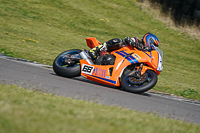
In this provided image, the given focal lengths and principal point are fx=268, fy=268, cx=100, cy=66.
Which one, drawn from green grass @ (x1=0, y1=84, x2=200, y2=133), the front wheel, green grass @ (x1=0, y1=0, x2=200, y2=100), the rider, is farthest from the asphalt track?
green grass @ (x1=0, y1=0, x2=200, y2=100)

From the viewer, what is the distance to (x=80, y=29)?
17.2m

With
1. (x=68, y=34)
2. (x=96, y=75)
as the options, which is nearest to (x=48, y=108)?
(x=96, y=75)

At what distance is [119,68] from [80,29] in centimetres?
1103

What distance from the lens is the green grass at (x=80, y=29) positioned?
37.8 feet

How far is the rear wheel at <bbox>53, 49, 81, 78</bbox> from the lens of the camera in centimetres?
679

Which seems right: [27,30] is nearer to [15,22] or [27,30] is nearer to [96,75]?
[15,22]

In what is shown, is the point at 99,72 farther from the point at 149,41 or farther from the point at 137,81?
the point at 149,41

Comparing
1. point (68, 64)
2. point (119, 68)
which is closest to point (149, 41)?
point (119, 68)

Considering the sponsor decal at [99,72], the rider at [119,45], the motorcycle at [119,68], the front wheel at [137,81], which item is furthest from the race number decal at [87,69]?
the front wheel at [137,81]

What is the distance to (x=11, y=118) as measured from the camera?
2588 mm

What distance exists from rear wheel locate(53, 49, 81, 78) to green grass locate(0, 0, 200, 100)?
2.12m

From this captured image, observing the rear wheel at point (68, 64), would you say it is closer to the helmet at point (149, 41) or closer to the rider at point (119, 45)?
the rider at point (119, 45)

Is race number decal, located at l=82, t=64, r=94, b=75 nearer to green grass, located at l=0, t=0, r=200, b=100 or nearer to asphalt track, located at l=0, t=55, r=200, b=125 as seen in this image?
asphalt track, located at l=0, t=55, r=200, b=125

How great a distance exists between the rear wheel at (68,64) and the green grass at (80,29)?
212 cm
